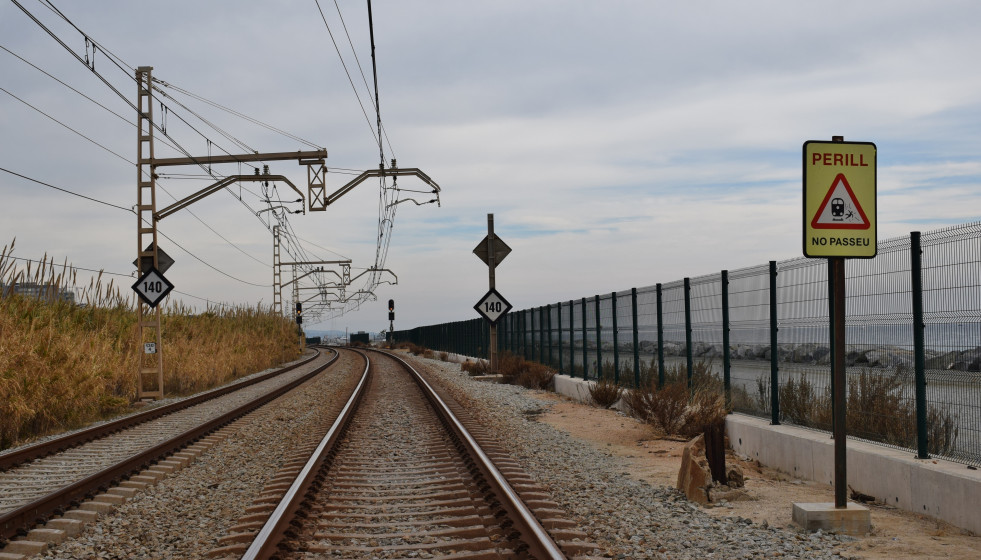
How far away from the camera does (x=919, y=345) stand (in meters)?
8.01

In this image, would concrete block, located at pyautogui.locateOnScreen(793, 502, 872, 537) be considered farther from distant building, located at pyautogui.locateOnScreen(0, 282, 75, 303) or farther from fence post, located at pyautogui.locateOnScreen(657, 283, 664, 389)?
distant building, located at pyautogui.locateOnScreen(0, 282, 75, 303)

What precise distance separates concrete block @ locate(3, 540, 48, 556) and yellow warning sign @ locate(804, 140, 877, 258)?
679 cm

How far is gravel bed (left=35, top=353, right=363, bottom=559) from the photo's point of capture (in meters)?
6.92

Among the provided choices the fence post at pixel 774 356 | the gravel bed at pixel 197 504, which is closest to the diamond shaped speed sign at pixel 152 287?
the gravel bed at pixel 197 504

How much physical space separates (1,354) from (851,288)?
12.8 m

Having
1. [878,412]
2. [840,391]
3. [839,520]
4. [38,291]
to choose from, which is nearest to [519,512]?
[839,520]

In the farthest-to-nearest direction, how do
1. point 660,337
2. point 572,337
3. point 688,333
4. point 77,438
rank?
1. point 572,337
2. point 660,337
3. point 688,333
4. point 77,438

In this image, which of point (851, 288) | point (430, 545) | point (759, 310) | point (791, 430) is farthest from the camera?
point (759, 310)

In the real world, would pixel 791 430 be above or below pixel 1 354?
below

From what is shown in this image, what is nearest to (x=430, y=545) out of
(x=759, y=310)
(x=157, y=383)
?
(x=759, y=310)

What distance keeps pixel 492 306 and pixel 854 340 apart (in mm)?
18886

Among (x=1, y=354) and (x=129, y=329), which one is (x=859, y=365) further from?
(x=129, y=329)

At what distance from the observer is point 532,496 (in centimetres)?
820

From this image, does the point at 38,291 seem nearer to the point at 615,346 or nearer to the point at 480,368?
the point at 615,346
